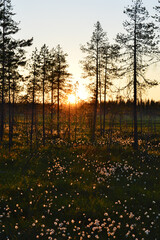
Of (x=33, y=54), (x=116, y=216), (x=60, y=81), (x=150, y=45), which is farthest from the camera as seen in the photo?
(x=60, y=81)

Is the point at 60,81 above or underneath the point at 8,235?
above

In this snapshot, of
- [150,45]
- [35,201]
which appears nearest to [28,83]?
[150,45]

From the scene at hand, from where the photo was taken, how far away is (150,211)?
7109 mm

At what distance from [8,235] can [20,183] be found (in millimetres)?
3470

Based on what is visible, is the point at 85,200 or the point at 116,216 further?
the point at 85,200

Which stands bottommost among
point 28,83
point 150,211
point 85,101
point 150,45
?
→ point 150,211

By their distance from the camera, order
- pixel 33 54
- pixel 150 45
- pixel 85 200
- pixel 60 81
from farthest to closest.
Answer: pixel 60 81
pixel 33 54
pixel 150 45
pixel 85 200

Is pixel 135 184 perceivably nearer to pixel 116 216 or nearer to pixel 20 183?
pixel 116 216

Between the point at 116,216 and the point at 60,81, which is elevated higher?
the point at 60,81

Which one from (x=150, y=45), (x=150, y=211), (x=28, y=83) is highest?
(x=150, y=45)

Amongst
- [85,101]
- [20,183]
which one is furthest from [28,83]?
[20,183]

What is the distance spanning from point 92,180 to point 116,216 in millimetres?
3146

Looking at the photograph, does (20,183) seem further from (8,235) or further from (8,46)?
(8,46)

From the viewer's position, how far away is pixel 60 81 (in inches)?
1195
